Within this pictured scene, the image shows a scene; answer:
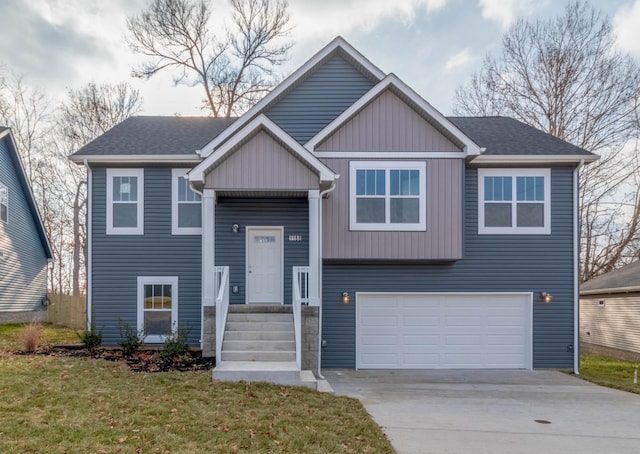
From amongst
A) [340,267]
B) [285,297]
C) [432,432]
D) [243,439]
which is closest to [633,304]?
[340,267]

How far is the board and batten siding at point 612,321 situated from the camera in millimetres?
15078

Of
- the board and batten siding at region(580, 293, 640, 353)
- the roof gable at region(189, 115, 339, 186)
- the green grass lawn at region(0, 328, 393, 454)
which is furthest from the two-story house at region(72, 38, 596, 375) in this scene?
the board and batten siding at region(580, 293, 640, 353)

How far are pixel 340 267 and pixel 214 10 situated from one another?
1751cm

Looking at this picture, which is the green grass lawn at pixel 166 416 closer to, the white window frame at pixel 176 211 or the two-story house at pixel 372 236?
the two-story house at pixel 372 236

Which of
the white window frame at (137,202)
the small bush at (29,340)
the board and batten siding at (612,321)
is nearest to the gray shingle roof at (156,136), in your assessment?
the white window frame at (137,202)

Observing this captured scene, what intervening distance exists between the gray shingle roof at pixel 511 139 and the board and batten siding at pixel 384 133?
1559 mm

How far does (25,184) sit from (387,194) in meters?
15.3

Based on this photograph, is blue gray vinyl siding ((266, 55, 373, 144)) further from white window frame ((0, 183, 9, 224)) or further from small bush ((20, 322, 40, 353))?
white window frame ((0, 183, 9, 224))

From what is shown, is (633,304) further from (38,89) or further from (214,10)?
(38,89)

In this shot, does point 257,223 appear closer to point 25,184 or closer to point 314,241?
point 314,241

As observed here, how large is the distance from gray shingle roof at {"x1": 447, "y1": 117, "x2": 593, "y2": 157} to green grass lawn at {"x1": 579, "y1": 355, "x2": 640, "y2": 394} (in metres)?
5.14

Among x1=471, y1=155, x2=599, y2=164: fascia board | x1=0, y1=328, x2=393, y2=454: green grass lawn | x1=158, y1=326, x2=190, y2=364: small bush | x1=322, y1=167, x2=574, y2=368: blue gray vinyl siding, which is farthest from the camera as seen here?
x1=322, y1=167, x2=574, y2=368: blue gray vinyl siding

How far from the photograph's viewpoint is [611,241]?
2197cm

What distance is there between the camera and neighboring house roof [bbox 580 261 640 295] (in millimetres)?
15077
